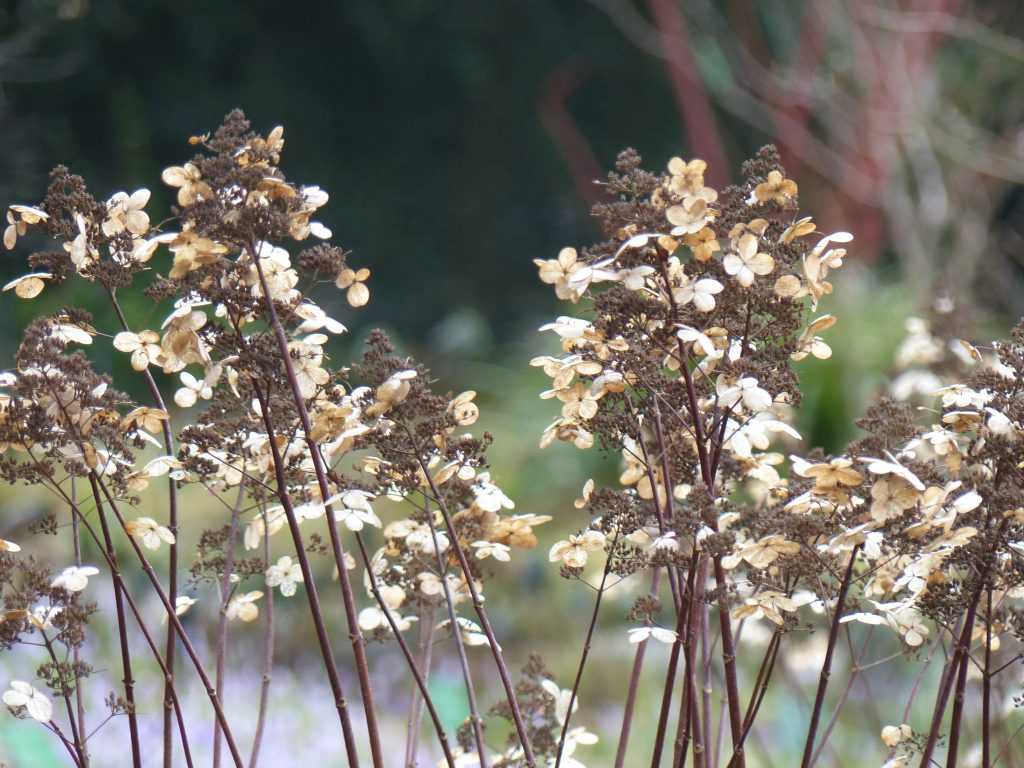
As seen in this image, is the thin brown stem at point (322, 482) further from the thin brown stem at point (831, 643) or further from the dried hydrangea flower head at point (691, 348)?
the thin brown stem at point (831, 643)

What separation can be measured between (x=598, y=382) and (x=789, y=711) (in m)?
2.50

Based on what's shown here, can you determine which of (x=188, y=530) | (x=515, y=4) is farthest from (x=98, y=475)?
(x=515, y=4)

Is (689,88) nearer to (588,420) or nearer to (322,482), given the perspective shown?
(588,420)

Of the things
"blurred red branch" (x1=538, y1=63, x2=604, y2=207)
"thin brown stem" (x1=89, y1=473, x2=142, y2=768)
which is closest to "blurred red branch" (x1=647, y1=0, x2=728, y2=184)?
"blurred red branch" (x1=538, y1=63, x2=604, y2=207)

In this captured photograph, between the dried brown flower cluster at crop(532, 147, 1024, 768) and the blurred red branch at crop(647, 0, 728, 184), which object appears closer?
the dried brown flower cluster at crop(532, 147, 1024, 768)

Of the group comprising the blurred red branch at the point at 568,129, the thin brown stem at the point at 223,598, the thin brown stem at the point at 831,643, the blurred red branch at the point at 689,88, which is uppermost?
the blurred red branch at the point at 568,129

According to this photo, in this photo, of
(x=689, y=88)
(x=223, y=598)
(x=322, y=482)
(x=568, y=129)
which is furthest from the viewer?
(x=568, y=129)

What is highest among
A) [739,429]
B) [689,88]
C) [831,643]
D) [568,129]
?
[568,129]

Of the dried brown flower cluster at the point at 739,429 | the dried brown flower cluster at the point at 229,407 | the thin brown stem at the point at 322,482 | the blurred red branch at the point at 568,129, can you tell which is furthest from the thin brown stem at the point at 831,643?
the blurred red branch at the point at 568,129

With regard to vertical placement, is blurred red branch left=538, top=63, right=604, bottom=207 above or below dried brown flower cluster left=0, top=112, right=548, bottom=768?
above

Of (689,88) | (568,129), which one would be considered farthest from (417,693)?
(568,129)

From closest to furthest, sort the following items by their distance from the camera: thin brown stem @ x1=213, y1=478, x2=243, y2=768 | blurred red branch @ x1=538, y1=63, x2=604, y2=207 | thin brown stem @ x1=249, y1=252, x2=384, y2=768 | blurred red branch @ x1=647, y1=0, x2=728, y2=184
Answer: thin brown stem @ x1=249, y1=252, x2=384, y2=768 < thin brown stem @ x1=213, y1=478, x2=243, y2=768 < blurred red branch @ x1=647, y1=0, x2=728, y2=184 < blurred red branch @ x1=538, y1=63, x2=604, y2=207

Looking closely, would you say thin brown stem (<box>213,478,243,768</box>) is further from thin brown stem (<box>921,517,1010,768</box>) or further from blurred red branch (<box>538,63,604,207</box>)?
blurred red branch (<box>538,63,604,207</box>)

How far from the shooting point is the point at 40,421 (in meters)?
0.90
